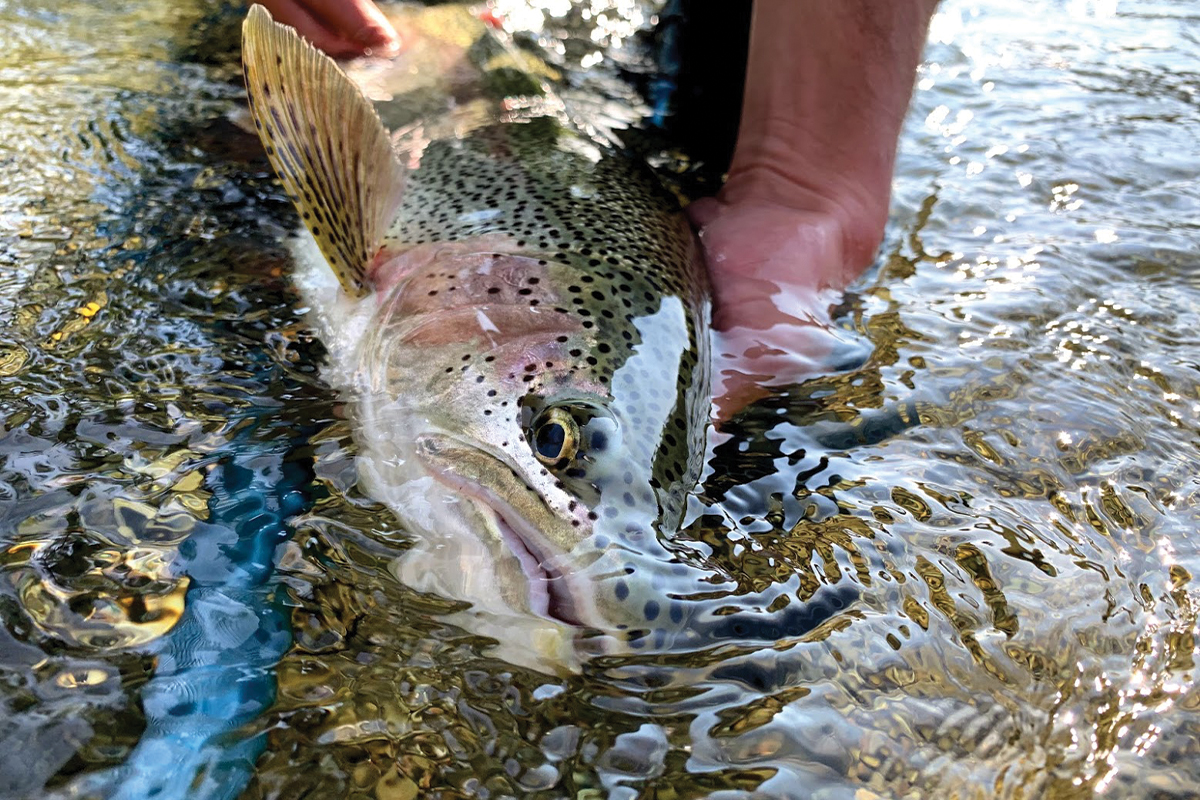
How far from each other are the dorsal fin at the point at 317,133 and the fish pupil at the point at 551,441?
0.97m

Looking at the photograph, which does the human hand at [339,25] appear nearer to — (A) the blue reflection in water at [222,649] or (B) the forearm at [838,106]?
(B) the forearm at [838,106]

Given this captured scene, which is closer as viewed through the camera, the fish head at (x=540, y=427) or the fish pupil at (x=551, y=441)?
the fish head at (x=540, y=427)

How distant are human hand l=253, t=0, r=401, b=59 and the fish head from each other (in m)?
1.64

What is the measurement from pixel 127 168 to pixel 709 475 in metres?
2.53

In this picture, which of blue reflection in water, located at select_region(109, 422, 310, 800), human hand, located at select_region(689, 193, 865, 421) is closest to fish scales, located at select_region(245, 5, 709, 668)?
human hand, located at select_region(689, 193, 865, 421)

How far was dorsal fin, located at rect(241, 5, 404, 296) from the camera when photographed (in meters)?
2.48

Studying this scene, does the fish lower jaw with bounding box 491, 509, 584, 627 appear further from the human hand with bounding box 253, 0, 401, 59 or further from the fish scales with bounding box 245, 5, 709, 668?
the human hand with bounding box 253, 0, 401, 59

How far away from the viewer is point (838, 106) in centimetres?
348

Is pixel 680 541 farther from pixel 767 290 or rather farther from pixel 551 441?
pixel 767 290

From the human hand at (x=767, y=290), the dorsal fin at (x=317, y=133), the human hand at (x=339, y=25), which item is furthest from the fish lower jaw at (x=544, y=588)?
the human hand at (x=339, y=25)

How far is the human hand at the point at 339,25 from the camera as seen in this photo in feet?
12.3

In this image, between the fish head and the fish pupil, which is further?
the fish pupil

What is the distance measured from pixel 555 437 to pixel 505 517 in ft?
0.71

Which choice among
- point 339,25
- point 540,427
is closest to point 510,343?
point 540,427
